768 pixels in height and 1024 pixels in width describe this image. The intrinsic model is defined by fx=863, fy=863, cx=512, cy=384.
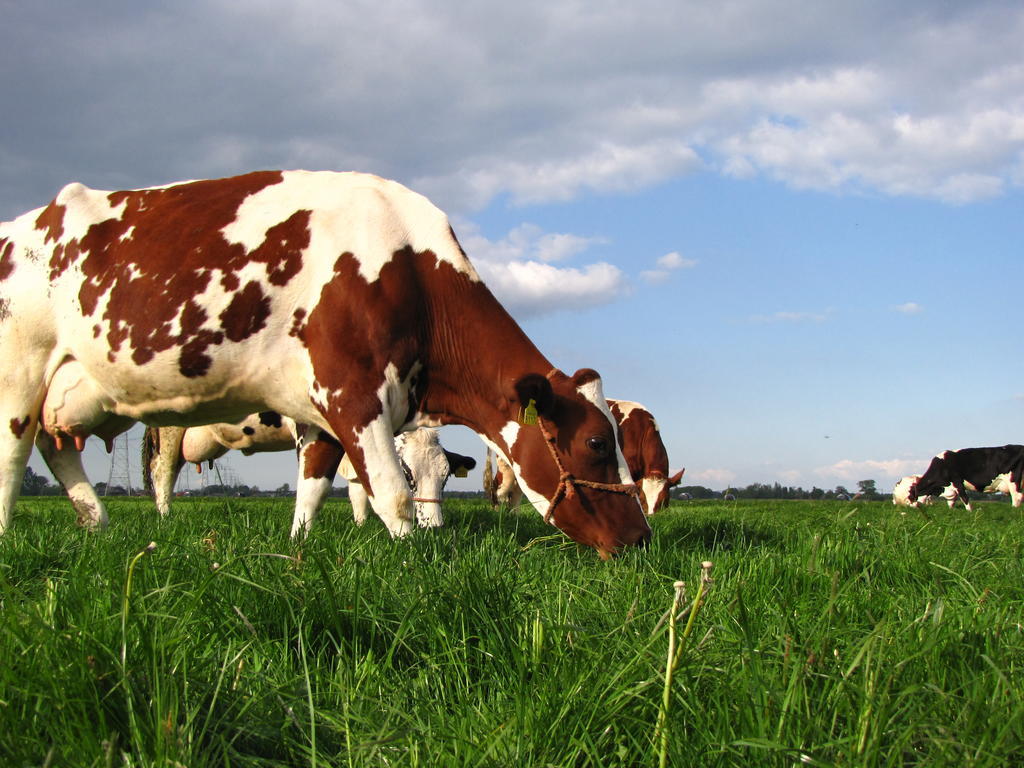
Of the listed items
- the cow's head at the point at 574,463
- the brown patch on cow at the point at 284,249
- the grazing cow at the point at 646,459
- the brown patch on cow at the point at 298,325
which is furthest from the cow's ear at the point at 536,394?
the grazing cow at the point at 646,459

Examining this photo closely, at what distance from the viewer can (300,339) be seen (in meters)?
6.02

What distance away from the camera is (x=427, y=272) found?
6.28 m

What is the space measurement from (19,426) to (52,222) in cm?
166

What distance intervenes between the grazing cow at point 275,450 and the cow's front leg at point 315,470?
0.01 meters

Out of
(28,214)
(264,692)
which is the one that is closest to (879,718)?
(264,692)

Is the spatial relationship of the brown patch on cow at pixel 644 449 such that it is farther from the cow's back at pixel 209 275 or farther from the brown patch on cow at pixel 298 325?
the brown patch on cow at pixel 298 325

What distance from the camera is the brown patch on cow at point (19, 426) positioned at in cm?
656

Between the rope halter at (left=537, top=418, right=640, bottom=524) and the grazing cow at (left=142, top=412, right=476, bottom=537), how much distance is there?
1.96 m

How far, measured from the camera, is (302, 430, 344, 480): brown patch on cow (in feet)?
22.8

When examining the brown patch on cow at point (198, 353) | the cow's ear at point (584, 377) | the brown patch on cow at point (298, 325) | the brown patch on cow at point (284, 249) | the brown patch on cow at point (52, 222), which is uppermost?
the brown patch on cow at point (52, 222)

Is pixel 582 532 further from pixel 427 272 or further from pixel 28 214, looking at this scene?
pixel 28 214

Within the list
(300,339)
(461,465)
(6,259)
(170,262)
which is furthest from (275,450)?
(300,339)

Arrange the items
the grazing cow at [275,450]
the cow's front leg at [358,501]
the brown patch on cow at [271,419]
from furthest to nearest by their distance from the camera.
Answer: the brown patch on cow at [271,419], the cow's front leg at [358,501], the grazing cow at [275,450]

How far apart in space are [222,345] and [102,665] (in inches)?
173
